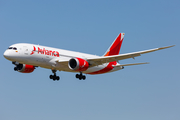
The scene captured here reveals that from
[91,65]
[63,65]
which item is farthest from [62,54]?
[91,65]

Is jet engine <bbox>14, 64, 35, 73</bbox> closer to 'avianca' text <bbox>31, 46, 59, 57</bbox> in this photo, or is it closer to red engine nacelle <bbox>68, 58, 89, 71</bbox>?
'avianca' text <bbox>31, 46, 59, 57</bbox>

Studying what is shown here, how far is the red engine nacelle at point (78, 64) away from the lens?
43.7m

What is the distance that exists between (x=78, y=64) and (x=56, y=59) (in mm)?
3447

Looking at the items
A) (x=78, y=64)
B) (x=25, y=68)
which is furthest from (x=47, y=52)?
(x=25, y=68)

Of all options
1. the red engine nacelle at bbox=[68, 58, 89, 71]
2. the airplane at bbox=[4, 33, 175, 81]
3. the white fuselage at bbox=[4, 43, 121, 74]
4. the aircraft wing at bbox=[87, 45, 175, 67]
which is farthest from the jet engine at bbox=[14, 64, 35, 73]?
the aircraft wing at bbox=[87, 45, 175, 67]

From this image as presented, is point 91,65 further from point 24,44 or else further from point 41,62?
point 24,44

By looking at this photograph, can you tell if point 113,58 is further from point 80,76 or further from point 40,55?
point 40,55

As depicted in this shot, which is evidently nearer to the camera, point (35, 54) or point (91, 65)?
point (35, 54)

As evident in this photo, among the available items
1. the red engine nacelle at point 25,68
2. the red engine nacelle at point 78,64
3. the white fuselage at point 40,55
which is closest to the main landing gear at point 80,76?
the white fuselage at point 40,55

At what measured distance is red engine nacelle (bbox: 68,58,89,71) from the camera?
143 ft

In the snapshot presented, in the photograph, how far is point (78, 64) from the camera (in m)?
43.6

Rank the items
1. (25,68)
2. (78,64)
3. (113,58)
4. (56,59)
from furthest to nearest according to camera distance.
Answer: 1. (25,68)
2. (56,59)
3. (113,58)
4. (78,64)

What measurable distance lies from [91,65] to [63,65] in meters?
4.18

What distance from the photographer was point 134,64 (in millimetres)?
46688
